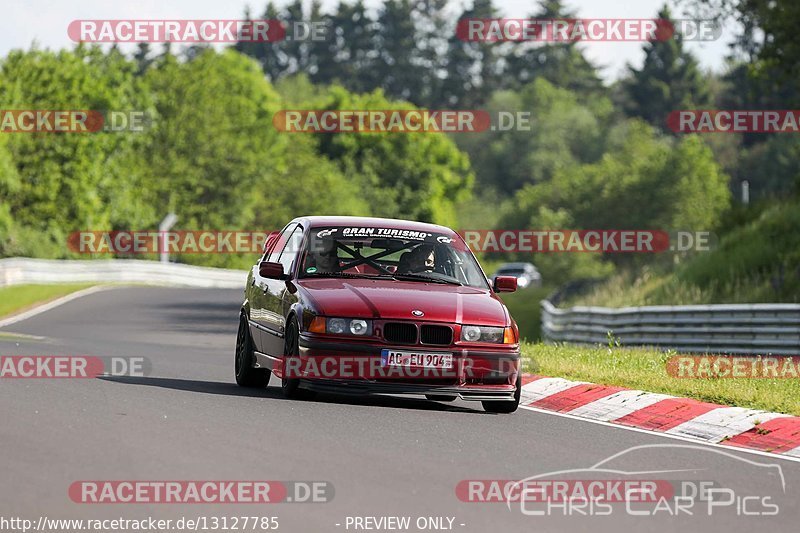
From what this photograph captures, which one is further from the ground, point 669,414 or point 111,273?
point 669,414

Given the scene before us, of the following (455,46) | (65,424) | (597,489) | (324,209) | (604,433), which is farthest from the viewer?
(455,46)

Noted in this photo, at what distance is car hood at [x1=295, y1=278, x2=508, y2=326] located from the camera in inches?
516

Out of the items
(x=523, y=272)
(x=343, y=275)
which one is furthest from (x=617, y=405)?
(x=523, y=272)

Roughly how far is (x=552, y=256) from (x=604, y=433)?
3788 inches

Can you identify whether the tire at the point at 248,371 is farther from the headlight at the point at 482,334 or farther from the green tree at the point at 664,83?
the green tree at the point at 664,83

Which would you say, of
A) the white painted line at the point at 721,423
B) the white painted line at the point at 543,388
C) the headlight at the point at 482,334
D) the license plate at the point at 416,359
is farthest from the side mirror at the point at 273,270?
the white painted line at the point at 721,423

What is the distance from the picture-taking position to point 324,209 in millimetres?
102125

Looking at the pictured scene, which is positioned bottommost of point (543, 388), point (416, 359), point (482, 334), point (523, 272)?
point (523, 272)

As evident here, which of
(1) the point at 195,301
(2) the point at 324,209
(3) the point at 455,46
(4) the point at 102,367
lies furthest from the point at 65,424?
(3) the point at 455,46

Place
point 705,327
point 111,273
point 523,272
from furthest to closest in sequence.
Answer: point 523,272 → point 111,273 → point 705,327

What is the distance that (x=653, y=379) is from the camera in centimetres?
1575

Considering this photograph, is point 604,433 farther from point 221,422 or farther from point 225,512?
point 225,512

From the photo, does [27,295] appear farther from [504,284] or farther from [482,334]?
[482,334]

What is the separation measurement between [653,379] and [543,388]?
46.5 inches
